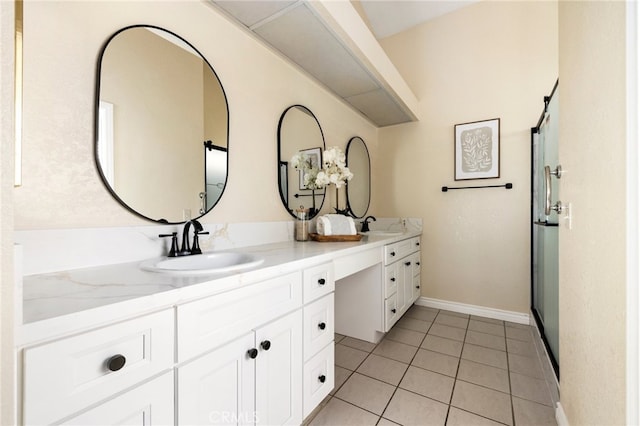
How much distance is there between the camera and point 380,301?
1.98 metres

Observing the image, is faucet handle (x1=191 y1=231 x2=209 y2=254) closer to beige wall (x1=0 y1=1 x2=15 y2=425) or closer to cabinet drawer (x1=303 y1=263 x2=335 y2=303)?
cabinet drawer (x1=303 y1=263 x2=335 y2=303)

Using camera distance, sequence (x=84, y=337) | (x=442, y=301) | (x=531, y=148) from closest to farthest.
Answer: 1. (x=84, y=337)
2. (x=531, y=148)
3. (x=442, y=301)

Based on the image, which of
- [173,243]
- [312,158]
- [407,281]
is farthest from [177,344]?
[407,281]

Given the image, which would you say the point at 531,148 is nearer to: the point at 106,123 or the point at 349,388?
the point at 349,388

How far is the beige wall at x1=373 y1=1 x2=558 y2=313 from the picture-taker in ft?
7.89

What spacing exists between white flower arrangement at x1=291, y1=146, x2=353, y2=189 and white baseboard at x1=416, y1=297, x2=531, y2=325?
68.9 inches

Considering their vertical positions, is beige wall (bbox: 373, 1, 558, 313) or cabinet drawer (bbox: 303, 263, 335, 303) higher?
beige wall (bbox: 373, 1, 558, 313)

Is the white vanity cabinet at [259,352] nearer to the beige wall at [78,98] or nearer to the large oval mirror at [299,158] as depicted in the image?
the beige wall at [78,98]

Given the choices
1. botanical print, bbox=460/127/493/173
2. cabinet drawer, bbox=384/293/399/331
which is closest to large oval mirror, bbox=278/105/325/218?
cabinet drawer, bbox=384/293/399/331

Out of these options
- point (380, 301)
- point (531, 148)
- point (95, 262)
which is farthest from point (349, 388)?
point (531, 148)

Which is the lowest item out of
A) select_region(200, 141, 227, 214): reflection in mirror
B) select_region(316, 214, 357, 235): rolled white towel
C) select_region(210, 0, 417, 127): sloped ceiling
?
select_region(316, 214, 357, 235): rolled white towel

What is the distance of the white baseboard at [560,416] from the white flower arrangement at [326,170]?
1.70m

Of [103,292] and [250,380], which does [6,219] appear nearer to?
[103,292]

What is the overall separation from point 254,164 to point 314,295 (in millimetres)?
880
